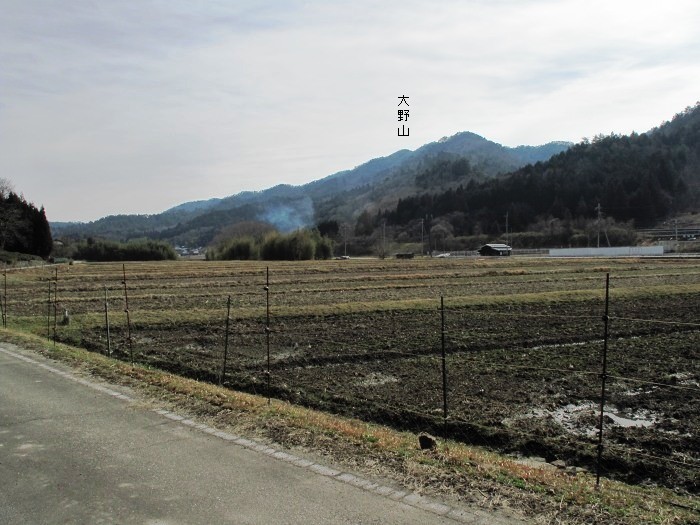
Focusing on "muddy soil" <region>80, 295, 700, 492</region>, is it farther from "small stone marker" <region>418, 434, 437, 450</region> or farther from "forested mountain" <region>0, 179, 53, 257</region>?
"forested mountain" <region>0, 179, 53, 257</region>

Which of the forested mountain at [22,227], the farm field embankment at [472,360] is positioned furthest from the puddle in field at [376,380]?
the forested mountain at [22,227]

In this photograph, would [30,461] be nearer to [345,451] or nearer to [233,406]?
[233,406]

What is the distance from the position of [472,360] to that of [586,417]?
13.3 feet

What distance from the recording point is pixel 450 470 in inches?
215

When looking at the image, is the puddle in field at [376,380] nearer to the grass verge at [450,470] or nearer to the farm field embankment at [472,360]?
the farm field embankment at [472,360]

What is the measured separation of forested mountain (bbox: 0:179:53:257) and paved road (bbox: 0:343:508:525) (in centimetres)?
8327

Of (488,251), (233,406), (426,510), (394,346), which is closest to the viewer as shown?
(426,510)

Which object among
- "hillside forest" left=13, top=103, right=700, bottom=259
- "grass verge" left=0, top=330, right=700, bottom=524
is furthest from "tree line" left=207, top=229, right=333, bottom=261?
"grass verge" left=0, top=330, right=700, bottom=524

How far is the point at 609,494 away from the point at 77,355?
10553 mm

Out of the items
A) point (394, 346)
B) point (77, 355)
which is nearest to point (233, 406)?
point (77, 355)

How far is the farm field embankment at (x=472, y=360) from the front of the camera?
7.54m

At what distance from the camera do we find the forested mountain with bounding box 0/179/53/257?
→ 78.8 m

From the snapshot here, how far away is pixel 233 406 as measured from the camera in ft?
25.4

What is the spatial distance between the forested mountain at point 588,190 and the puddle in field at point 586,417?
144 meters
